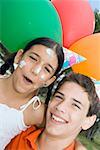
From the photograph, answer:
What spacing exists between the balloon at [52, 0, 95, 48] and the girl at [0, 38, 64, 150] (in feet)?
1.17

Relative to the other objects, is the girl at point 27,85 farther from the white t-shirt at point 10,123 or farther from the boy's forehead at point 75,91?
the boy's forehead at point 75,91

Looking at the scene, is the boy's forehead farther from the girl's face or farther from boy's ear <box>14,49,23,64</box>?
boy's ear <box>14,49,23,64</box>

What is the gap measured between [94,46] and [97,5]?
10.4 inches

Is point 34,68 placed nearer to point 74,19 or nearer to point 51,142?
point 51,142

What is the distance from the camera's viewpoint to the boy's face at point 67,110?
2.93 ft

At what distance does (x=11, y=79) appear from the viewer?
106 centimetres

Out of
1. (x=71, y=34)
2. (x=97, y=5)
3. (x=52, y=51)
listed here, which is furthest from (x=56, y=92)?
(x=97, y=5)

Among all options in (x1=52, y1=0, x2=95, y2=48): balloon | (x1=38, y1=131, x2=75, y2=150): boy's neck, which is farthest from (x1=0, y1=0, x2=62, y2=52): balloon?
(x1=38, y1=131, x2=75, y2=150): boy's neck

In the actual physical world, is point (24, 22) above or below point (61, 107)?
above

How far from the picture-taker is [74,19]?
1382mm

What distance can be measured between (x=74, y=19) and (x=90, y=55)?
19 cm

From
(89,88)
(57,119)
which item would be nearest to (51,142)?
(57,119)

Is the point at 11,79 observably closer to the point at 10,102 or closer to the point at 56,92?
the point at 10,102

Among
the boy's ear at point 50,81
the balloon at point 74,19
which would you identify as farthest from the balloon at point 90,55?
the boy's ear at point 50,81
